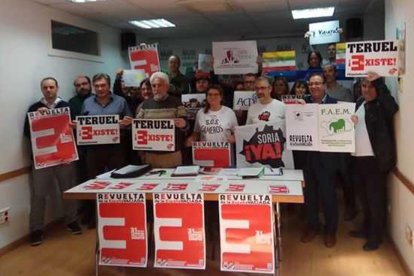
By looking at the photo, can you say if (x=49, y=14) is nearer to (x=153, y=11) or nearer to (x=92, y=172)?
(x=153, y=11)

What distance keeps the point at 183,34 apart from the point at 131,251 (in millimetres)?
4982

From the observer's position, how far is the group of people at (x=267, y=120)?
3311mm

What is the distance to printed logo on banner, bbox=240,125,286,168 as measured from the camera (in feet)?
11.0

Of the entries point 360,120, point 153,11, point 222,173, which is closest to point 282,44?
point 153,11

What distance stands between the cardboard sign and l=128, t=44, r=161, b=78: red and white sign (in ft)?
6.81

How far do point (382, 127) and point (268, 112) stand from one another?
0.88 metres

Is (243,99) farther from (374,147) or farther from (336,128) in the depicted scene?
(374,147)

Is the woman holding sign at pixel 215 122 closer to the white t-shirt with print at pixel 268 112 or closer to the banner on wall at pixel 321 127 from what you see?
the white t-shirt with print at pixel 268 112

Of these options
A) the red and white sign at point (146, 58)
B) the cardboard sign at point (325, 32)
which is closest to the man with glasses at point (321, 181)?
the red and white sign at point (146, 58)

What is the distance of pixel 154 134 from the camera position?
349 centimetres

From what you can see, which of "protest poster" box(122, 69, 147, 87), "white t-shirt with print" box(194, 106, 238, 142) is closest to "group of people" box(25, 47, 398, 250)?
"white t-shirt with print" box(194, 106, 238, 142)

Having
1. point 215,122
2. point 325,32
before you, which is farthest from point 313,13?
point 215,122

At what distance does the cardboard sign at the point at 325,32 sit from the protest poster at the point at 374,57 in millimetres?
2326

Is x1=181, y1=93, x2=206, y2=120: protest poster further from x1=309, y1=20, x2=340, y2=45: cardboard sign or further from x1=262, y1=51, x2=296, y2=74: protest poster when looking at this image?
x1=309, y1=20, x2=340, y2=45: cardboard sign
